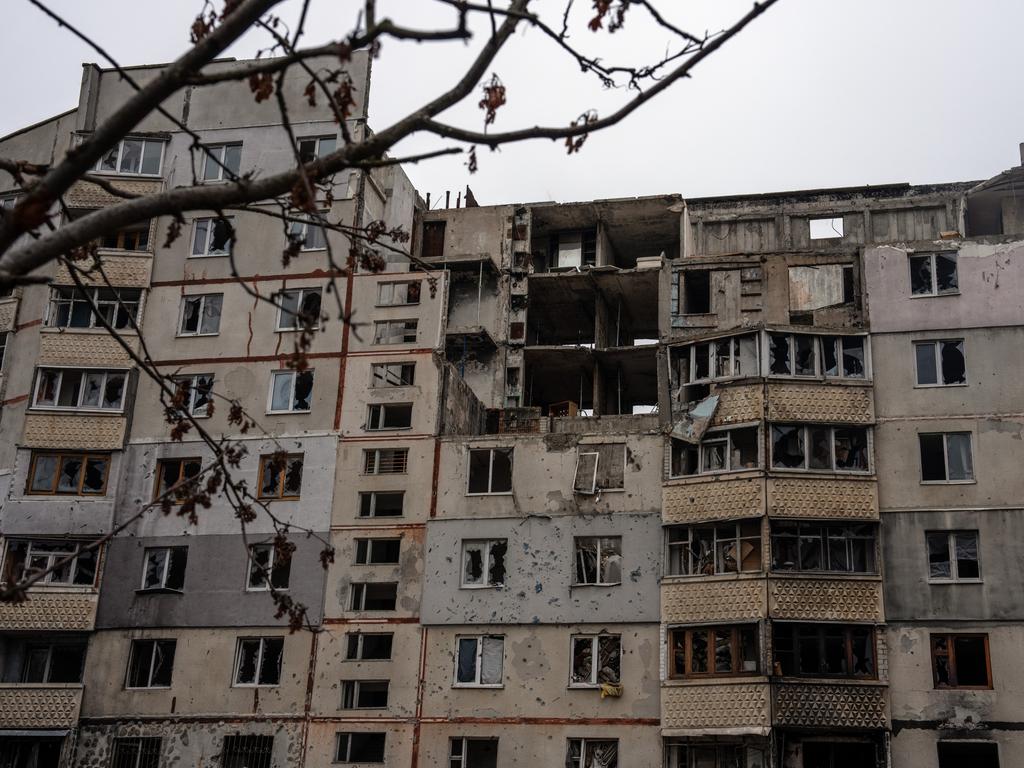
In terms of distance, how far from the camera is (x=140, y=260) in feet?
169

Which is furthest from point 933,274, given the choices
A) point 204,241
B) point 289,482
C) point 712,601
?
point 204,241

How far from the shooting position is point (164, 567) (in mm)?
46625

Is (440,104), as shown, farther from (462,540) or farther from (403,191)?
(403,191)

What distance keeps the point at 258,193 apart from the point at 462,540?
3727 cm

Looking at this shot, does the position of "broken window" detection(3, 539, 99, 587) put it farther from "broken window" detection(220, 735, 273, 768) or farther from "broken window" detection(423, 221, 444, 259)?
"broken window" detection(423, 221, 444, 259)

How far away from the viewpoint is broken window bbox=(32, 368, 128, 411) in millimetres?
49094

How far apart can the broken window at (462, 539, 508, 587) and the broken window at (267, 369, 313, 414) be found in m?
8.20

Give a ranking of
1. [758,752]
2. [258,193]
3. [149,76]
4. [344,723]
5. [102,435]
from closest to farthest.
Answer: [258,193], [758,752], [344,723], [102,435], [149,76]

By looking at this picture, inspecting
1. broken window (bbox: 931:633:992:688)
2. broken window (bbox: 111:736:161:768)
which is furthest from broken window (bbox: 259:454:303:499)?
broken window (bbox: 931:633:992:688)

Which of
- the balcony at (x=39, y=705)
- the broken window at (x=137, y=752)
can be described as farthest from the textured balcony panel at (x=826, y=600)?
the balcony at (x=39, y=705)

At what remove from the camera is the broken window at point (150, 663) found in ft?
149

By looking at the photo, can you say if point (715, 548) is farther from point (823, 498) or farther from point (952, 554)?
point (952, 554)

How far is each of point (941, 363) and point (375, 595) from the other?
20.2 metres

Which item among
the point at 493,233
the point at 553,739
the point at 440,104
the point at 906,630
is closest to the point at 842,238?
the point at 493,233
